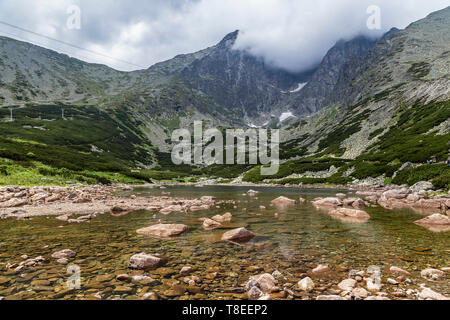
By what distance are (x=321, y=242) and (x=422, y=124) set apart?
91.8m

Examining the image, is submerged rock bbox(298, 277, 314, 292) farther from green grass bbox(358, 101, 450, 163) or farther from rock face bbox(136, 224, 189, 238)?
green grass bbox(358, 101, 450, 163)

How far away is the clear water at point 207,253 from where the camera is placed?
6.58m

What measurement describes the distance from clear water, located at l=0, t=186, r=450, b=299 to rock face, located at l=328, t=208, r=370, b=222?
1.96 meters

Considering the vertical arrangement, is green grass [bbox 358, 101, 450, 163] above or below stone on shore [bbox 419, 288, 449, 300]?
above

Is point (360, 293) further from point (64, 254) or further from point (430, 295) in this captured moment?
point (64, 254)

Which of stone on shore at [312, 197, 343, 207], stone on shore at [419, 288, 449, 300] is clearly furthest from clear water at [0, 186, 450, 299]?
stone on shore at [312, 197, 343, 207]

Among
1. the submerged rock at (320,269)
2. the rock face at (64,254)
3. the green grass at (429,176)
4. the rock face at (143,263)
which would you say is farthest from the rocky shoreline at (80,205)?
the submerged rock at (320,269)

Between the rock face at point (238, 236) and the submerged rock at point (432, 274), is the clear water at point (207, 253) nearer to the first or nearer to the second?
the submerged rock at point (432, 274)

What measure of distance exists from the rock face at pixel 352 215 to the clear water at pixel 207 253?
77.0 inches

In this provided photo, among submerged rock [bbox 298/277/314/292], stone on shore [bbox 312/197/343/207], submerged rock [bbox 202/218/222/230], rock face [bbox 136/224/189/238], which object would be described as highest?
submerged rock [bbox 298/277/314/292]

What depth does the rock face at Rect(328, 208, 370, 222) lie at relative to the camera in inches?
723
